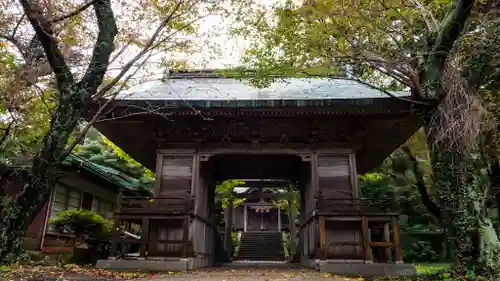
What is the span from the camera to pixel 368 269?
8.90 m

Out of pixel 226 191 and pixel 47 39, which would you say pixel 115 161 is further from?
pixel 47 39

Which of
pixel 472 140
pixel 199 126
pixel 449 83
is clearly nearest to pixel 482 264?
pixel 472 140

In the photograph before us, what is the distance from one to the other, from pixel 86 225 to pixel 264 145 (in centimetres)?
618

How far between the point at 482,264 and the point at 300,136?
5798 millimetres

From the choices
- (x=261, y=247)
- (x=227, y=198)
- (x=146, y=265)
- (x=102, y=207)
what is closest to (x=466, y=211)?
(x=146, y=265)

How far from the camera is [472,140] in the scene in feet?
22.3

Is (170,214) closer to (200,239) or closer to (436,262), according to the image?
(200,239)

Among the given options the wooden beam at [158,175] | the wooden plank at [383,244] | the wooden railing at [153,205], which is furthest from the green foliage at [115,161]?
the wooden plank at [383,244]

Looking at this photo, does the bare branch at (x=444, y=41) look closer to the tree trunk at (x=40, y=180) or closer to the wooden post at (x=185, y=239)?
the wooden post at (x=185, y=239)

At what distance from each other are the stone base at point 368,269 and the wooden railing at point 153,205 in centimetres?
407

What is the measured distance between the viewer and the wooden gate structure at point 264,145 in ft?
30.9

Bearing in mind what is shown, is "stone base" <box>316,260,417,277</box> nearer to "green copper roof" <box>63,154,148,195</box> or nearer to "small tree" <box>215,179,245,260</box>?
"green copper roof" <box>63,154,148,195</box>

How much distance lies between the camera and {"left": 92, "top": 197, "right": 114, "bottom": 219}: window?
1680 centimetres

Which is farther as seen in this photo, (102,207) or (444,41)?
(102,207)
